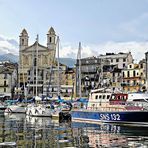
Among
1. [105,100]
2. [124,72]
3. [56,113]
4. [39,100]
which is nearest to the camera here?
[105,100]

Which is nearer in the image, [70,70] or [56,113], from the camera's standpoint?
[56,113]

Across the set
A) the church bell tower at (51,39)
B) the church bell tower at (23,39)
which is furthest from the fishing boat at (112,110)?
the church bell tower at (23,39)

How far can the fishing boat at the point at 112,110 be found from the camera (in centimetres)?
5125

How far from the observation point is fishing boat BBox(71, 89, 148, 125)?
51.2m

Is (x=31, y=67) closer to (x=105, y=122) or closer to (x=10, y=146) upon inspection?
(x=105, y=122)

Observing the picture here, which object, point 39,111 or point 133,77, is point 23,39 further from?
point 39,111

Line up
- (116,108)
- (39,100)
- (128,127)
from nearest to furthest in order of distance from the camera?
(128,127)
(116,108)
(39,100)

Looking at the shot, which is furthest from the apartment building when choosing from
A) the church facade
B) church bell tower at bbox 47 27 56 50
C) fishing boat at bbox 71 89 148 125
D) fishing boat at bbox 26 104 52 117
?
fishing boat at bbox 71 89 148 125

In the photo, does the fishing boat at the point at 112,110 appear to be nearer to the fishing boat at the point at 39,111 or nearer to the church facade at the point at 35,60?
the fishing boat at the point at 39,111

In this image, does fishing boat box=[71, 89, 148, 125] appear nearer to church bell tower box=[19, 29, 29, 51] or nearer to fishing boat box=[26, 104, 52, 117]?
fishing boat box=[26, 104, 52, 117]

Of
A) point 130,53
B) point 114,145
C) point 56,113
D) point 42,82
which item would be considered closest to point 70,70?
point 42,82

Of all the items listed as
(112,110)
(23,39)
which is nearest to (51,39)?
(23,39)

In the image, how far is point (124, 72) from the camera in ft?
431

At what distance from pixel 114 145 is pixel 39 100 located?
63.8 metres
